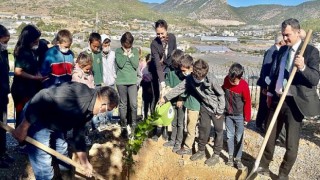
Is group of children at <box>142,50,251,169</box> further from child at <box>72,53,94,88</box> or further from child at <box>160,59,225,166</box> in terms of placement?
child at <box>72,53,94,88</box>

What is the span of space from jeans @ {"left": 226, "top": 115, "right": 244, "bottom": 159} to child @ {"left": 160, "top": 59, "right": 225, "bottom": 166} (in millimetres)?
121

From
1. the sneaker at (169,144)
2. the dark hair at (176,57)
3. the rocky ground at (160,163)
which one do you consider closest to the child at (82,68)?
the dark hair at (176,57)

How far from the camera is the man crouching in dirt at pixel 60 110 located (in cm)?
333

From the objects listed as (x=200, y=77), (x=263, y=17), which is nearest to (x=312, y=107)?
(x=200, y=77)

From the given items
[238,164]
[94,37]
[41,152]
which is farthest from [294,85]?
[41,152]

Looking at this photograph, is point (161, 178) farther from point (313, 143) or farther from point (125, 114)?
point (313, 143)

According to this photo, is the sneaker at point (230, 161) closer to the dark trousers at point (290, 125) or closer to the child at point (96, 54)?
the dark trousers at point (290, 125)

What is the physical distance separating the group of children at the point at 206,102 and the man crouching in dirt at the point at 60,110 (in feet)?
5.43

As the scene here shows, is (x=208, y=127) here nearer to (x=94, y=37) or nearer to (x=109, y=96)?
(x=94, y=37)

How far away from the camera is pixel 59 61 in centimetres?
477

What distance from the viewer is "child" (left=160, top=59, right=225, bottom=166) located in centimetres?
463

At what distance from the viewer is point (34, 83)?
4.78m

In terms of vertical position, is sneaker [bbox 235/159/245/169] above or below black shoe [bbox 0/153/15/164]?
below

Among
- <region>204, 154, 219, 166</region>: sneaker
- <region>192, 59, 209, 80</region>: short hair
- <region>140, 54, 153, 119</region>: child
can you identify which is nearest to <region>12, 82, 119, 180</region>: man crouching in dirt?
<region>192, 59, 209, 80</region>: short hair
